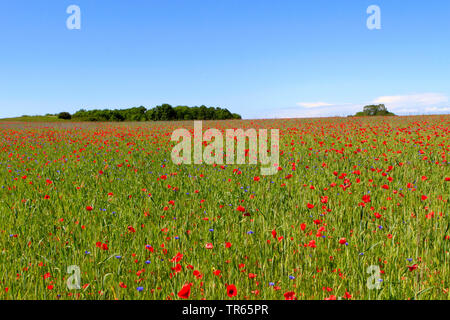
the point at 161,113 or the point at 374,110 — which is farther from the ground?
the point at 161,113

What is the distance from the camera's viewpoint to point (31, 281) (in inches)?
101

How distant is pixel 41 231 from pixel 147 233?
128 cm

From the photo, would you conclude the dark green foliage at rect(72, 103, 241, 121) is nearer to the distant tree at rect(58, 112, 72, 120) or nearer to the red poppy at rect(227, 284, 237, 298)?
the distant tree at rect(58, 112, 72, 120)

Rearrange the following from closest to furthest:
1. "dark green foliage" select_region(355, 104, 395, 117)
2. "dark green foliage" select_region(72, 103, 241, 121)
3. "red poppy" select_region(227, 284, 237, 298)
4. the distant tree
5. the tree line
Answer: "red poppy" select_region(227, 284, 237, 298) → "dark green foliage" select_region(355, 104, 395, 117) → the distant tree → the tree line → "dark green foliage" select_region(72, 103, 241, 121)

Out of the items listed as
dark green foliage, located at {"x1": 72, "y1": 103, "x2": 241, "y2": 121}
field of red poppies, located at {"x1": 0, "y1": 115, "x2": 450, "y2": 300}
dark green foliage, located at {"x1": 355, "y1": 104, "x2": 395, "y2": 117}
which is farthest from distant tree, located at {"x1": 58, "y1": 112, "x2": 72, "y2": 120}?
field of red poppies, located at {"x1": 0, "y1": 115, "x2": 450, "y2": 300}
